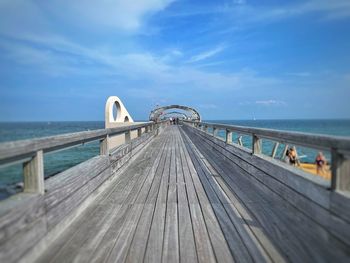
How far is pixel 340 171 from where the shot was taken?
7.57ft

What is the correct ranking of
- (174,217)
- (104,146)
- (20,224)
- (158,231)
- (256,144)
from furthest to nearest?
(256,144) → (104,146) → (174,217) → (158,231) → (20,224)

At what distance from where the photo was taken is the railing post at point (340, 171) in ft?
7.48

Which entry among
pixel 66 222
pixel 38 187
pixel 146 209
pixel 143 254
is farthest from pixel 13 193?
pixel 146 209

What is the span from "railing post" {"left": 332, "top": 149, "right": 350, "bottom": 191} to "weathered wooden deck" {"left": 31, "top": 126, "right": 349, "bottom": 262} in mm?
434

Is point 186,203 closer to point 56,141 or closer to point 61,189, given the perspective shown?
point 61,189

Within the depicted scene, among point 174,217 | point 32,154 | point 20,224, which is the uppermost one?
point 32,154

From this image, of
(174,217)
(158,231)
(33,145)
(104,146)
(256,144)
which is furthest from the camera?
(256,144)

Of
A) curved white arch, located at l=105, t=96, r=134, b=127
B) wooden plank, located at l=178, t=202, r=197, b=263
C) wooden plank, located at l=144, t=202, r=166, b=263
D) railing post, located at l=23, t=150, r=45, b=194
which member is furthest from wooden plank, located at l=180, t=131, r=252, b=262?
curved white arch, located at l=105, t=96, r=134, b=127

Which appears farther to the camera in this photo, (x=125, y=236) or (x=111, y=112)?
(x=111, y=112)

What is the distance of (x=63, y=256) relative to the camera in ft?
7.50

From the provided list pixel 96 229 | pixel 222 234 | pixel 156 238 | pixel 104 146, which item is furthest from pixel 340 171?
pixel 104 146

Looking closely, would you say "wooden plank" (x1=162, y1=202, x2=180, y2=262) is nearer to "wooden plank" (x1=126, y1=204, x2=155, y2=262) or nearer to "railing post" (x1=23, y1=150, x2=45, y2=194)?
"wooden plank" (x1=126, y1=204, x2=155, y2=262)

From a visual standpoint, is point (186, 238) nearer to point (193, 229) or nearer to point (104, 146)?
point (193, 229)

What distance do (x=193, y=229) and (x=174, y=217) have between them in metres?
0.42
